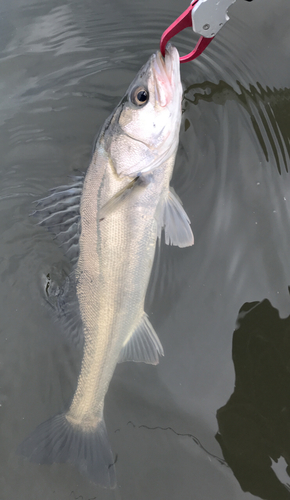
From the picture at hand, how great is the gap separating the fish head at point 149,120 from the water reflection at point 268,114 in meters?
0.67

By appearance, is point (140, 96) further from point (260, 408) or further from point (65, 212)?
point (260, 408)

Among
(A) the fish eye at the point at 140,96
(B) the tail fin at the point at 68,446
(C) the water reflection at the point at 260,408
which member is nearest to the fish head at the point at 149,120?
(A) the fish eye at the point at 140,96

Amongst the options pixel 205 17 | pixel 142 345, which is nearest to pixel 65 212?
pixel 142 345

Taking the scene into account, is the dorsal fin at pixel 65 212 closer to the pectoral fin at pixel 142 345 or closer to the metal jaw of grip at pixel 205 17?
the pectoral fin at pixel 142 345

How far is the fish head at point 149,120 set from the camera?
205 cm

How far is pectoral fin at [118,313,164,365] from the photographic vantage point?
224 centimetres

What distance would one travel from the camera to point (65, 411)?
7.41ft

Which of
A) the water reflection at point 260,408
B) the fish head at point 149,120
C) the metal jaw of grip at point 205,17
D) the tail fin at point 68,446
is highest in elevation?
the metal jaw of grip at point 205,17

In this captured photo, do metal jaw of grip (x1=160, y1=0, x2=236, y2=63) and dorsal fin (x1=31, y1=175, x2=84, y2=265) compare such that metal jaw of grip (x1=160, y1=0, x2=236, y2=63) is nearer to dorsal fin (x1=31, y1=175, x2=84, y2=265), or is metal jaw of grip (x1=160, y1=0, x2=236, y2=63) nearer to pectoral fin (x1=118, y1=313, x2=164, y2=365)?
dorsal fin (x1=31, y1=175, x2=84, y2=265)

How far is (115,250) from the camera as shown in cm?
215

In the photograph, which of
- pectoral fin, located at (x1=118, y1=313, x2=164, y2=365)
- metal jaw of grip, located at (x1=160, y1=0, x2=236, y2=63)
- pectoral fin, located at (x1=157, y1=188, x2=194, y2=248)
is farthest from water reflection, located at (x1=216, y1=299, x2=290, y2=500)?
metal jaw of grip, located at (x1=160, y1=0, x2=236, y2=63)

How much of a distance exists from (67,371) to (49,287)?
0.61 metres

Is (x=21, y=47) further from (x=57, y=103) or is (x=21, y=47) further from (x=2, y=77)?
(x=57, y=103)

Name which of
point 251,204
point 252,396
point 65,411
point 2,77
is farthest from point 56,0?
point 252,396
